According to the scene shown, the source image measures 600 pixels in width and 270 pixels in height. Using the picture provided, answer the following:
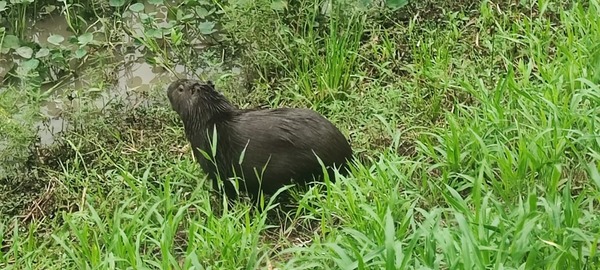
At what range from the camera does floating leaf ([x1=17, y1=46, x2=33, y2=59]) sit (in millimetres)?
4789

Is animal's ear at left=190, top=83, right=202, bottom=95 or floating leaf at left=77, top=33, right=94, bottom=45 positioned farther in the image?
floating leaf at left=77, top=33, right=94, bottom=45

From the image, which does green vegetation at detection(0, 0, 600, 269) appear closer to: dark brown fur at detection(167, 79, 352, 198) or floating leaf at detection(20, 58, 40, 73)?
floating leaf at detection(20, 58, 40, 73)

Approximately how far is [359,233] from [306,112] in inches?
35.4

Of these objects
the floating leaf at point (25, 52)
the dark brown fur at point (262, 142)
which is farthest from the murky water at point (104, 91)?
the dark brown fur at point (262, 142)

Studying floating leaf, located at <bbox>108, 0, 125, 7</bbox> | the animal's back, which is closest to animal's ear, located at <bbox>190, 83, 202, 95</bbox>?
the animal's back

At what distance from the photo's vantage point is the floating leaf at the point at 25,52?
4789 mm

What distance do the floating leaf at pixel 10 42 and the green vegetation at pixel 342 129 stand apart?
0.01 m

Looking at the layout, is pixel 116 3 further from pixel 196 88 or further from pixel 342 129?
pixel 342 129

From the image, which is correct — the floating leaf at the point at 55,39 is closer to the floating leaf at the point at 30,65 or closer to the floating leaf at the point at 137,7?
the floating leaf at the point at 30,65

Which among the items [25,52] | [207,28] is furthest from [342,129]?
[25,52]

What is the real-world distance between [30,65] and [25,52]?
0.54 ft

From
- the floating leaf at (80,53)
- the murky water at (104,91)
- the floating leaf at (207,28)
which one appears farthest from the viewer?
the floating leaf at (207,28)

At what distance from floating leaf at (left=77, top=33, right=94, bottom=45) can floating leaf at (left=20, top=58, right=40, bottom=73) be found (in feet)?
0.91

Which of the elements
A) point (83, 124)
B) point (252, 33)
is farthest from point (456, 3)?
point (83, 124)
